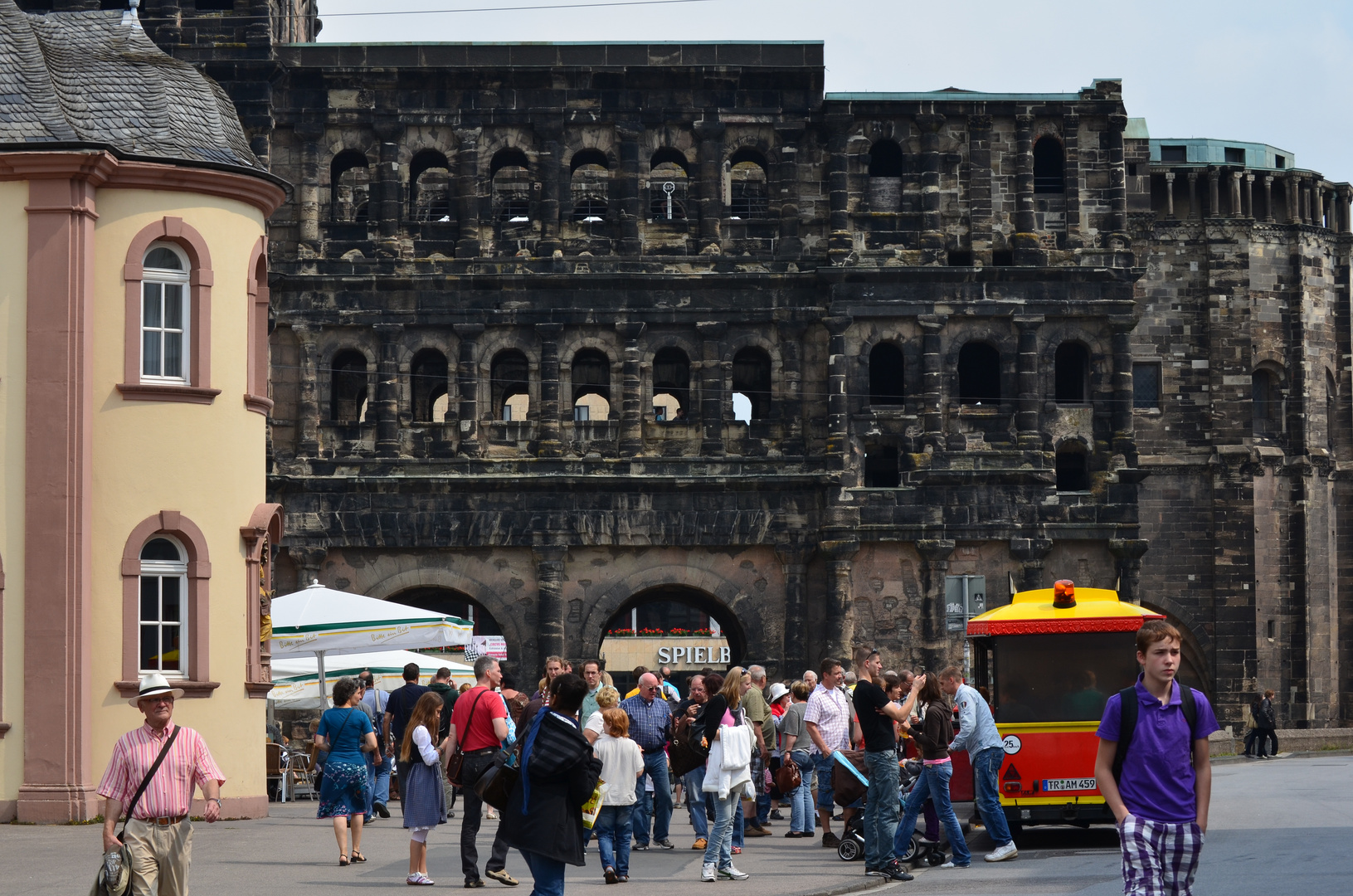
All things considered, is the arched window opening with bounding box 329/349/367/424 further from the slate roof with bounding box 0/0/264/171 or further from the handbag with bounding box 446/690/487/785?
the handbag with bounding box 446/690/487/785

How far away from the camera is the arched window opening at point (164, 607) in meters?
23.9

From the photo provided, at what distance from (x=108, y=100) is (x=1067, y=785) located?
14479mm

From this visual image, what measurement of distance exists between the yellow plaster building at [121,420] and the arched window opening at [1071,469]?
69.6 feet

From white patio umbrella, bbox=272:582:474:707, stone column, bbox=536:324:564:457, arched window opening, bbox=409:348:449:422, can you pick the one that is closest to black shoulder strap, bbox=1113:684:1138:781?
white patio umbrella, bbox=272:582:474:707

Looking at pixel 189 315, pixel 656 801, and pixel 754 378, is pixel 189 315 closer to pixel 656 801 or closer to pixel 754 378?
pixel 656 801

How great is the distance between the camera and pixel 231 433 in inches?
971

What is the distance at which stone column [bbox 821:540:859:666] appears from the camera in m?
40.1

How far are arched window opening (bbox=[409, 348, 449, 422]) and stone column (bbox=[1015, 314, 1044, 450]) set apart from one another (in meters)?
12.3

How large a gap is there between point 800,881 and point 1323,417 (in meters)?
36.2

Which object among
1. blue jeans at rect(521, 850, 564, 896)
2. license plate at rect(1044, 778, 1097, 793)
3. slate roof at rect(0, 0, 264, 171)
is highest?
slate roof at rect(0, 0, 264, 171)

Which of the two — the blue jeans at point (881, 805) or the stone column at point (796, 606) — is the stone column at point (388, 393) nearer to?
the stone column at point (796, 606)

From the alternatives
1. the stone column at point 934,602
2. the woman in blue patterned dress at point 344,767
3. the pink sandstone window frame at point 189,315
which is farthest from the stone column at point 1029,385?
the woman in blue patterned dress at point 344,767

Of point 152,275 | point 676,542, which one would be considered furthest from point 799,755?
point 676,542

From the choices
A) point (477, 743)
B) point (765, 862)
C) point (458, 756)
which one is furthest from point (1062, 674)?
point (458, 756)
